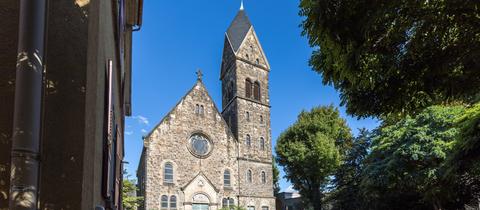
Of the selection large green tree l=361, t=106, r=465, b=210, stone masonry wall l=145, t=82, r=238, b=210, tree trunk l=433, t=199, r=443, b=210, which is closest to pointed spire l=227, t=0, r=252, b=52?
stone masonry wall l=145, t=82, r=238, b=210

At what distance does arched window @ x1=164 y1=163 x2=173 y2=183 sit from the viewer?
33031mm

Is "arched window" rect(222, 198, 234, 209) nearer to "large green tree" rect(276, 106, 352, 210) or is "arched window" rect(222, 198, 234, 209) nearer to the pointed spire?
"large green tree" rect(276, 106, 352, 210)

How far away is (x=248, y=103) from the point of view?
38062mm

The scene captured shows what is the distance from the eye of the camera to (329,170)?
1545 inches

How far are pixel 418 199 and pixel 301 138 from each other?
16392 mm

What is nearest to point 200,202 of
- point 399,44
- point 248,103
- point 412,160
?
point 248,103

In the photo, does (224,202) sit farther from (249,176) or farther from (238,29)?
(238,29)

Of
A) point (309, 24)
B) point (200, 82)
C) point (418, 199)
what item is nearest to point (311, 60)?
point (309, 24)

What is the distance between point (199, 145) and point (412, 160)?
671 inches

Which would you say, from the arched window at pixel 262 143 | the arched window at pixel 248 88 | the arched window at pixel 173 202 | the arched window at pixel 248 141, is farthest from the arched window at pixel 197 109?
the arched window at pixel 173 202

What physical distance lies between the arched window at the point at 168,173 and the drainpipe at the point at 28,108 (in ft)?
101

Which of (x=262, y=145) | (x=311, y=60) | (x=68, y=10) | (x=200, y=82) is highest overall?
(x=200, y=82)

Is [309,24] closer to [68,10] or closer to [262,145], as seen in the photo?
[68,10]

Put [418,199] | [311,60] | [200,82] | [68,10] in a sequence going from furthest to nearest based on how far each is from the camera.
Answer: [200,82]
[418,199]
[311,60]
[68,10]
